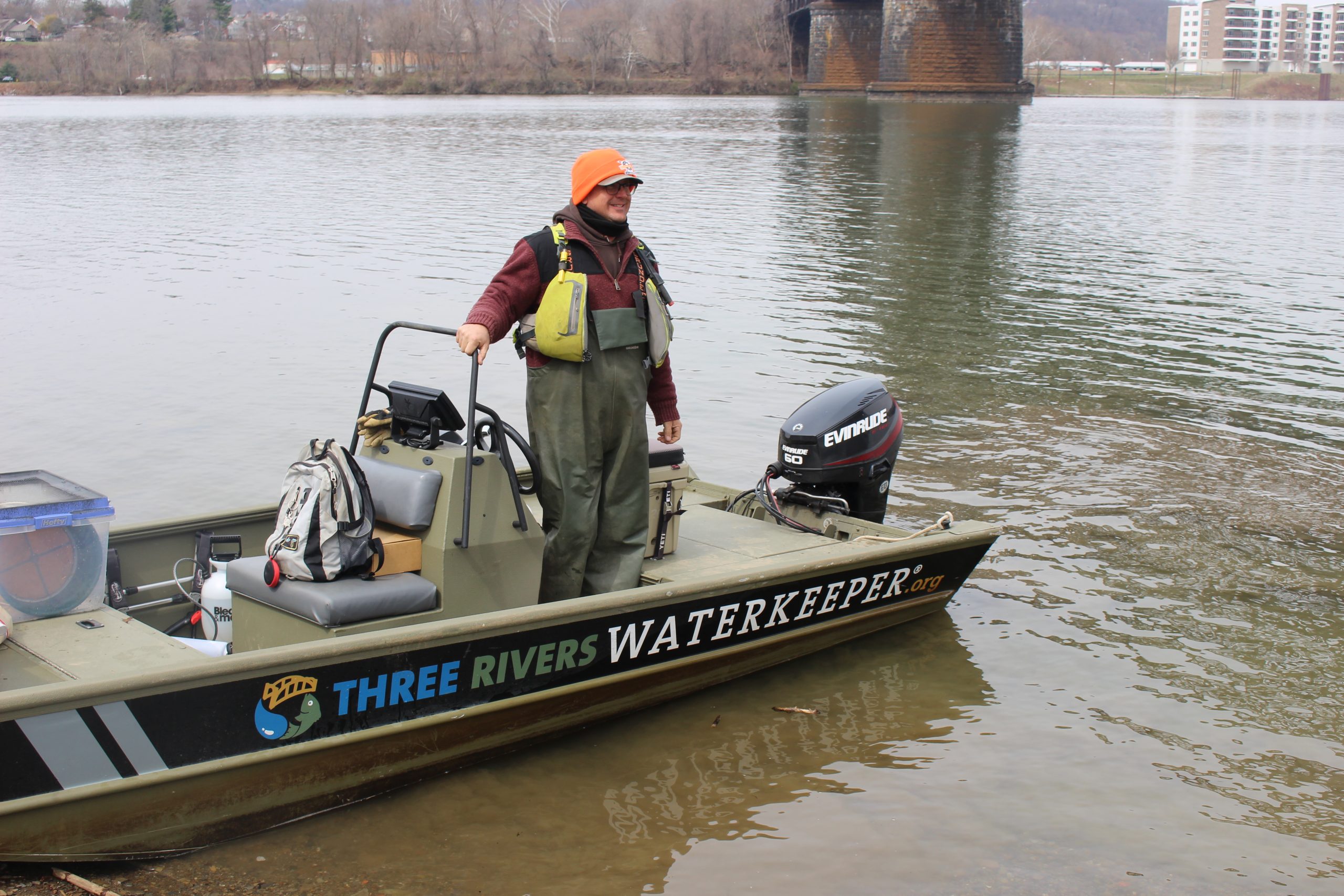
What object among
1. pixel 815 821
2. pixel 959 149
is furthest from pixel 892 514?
pixel 959 149

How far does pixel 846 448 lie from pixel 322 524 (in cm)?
283

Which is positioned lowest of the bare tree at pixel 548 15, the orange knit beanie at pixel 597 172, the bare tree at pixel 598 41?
the orange knit beanie at pixel 597 172

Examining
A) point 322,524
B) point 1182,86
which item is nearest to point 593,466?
point 322,524

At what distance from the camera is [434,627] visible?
4238 mm

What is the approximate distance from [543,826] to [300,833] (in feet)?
2.69

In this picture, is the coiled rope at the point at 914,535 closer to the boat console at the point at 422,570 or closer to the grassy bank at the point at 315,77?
the boat console at the point at 422,570

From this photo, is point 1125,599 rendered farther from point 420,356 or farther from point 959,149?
point 959,149

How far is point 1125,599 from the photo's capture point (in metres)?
6.62

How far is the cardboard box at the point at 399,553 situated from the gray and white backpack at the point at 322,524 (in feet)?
0.24

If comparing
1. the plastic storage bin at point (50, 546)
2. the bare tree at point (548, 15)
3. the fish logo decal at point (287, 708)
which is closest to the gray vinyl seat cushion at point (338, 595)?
the fish logo decal at point (287, 708)

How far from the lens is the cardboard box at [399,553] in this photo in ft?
15.0

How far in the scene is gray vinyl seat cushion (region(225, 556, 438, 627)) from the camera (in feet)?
14.1

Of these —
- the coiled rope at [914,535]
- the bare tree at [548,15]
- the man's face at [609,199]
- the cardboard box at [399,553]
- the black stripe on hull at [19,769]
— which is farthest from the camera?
the bare tree at [548,15]

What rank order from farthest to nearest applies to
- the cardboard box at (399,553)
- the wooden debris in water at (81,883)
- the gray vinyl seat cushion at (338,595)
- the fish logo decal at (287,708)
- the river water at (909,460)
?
1. the cardboard box at (399,553)
2. the river water at (909,460)
3. the gray vinyl seat cushion at (338,595)
4. the fish logo decal at (287,708)
5. the wooden debris in water at (81,883)
